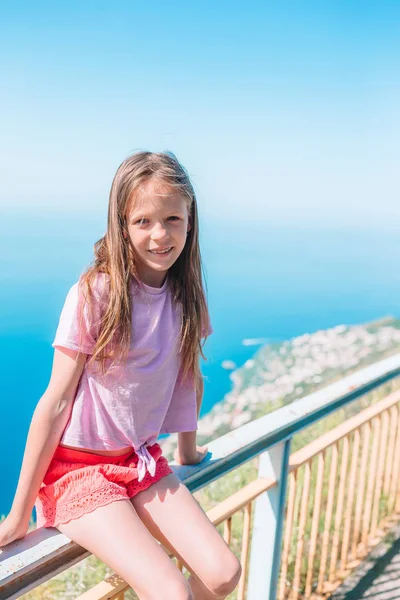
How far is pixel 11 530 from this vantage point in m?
1.06

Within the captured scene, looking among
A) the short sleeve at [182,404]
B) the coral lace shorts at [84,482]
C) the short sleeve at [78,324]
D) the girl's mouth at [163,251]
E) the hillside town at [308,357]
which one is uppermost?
the girl's mouth at [163,251]

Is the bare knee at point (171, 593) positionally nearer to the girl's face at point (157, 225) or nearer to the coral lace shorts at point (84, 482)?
the coral lace shorts at point (84, 482)

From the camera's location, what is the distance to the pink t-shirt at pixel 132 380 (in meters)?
1.30

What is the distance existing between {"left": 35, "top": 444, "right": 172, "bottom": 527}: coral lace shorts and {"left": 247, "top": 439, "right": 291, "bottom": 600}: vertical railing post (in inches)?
14.5

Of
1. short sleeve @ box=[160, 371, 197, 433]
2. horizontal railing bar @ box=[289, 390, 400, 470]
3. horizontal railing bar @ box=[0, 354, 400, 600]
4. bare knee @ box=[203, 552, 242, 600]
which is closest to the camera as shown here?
horizontal railing bar @ box=[0, 354, 400, 600]

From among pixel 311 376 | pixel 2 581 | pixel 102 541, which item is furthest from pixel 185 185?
pixel 311 376

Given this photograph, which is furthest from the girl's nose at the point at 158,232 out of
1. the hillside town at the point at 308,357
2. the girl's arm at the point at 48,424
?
the hillside town at the point at 308,357

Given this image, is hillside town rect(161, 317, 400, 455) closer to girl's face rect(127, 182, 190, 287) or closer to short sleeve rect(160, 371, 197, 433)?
short sleeve rect(160, 371, 197, 433)

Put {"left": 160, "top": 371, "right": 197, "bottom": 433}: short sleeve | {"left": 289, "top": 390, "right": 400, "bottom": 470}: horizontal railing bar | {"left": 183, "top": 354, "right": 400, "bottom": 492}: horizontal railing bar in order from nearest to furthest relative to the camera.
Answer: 1. {"left": 183, "top": 354, "right": 400, "bottom": 492}: horizontal railing bar
2. {"left": 160, "top": 371, "right": 197, "bottom": 433}: short sleeve
3. {"left": 289, "top": 390, "right": 400, "bottom": 470}: horizontal railing bar

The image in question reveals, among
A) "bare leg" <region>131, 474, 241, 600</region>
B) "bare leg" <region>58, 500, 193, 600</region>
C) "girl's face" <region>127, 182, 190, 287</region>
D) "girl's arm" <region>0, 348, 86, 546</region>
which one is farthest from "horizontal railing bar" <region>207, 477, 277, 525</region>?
"girl's face" <region>127, 182, 190, 287</region>

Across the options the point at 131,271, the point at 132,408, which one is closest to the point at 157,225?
the point at 131,271

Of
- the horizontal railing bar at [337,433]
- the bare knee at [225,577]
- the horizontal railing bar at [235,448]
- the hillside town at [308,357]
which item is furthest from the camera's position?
the hillside town at [308,357]

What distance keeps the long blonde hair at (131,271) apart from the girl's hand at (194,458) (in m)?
0.20

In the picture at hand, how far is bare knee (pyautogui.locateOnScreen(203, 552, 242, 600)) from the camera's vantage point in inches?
49.8
